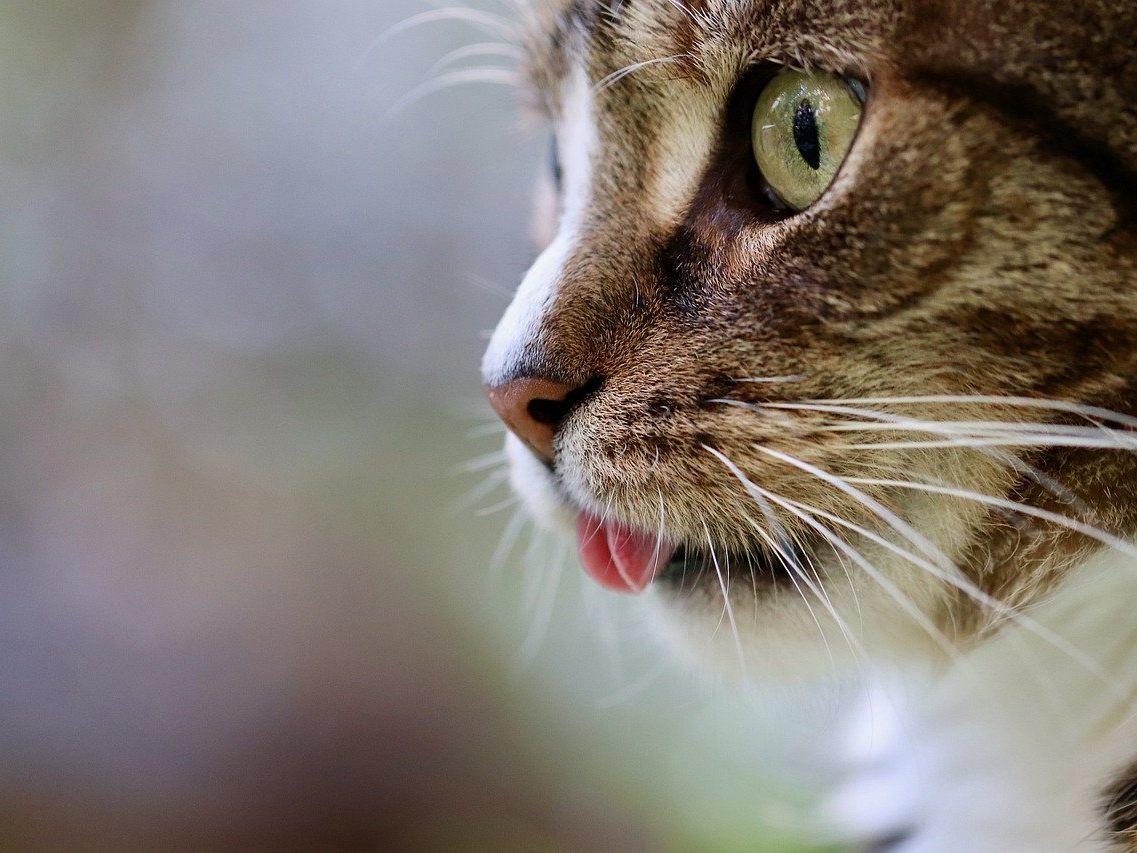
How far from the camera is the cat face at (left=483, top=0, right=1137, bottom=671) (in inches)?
16.8

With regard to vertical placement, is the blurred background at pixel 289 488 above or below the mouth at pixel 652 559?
above

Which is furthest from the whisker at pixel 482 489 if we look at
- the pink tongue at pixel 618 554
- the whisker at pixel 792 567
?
the whisker at pixel 792 567

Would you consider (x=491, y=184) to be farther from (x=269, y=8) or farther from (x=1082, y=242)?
(x=1082, y=242)

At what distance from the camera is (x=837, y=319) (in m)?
0.47

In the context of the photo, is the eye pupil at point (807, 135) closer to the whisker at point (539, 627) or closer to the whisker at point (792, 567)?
A: the whisker at point (792, 567)

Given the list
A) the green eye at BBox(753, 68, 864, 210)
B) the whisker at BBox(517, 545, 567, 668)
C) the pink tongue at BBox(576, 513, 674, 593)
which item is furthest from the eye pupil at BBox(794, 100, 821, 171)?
the whisker at BBox(517, 545, 567, 668)

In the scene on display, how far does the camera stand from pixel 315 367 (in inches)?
46.1

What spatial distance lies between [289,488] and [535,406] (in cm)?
68

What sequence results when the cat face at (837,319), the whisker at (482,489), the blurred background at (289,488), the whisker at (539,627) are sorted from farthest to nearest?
the whisker at (539,627), the blurred background at (289,488), the whisker at (482,489), the cat face at (837,319)

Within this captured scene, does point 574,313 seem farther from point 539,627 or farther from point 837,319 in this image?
point 539,627

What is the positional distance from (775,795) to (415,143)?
88 centimetres

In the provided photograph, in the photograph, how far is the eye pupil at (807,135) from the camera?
18.9 inches

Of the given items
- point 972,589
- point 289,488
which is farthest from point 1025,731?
point 289,488

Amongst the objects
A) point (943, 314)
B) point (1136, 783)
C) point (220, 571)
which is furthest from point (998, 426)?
point (220, 571)
